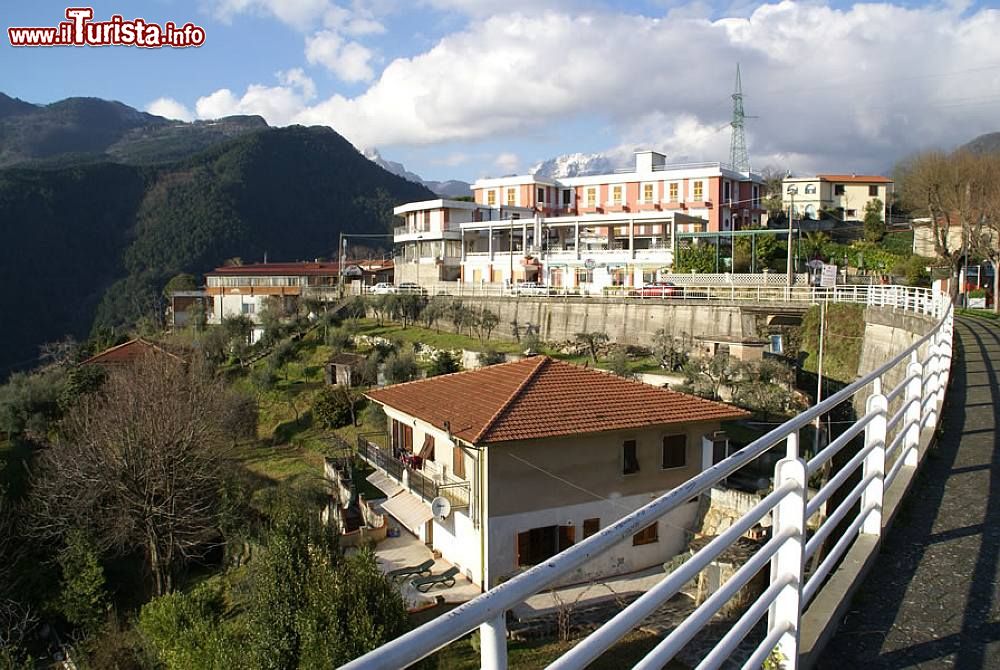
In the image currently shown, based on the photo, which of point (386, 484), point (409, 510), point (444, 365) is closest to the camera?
point (409, 510)

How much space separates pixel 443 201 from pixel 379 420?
1398 inches

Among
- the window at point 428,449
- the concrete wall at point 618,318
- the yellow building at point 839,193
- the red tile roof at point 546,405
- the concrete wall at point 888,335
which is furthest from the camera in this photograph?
the yellow building at point 839,193

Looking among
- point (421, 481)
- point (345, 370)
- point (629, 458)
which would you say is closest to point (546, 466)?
point (629, 458)

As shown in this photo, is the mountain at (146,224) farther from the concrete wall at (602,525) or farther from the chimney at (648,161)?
the concrete wall at (602,525)

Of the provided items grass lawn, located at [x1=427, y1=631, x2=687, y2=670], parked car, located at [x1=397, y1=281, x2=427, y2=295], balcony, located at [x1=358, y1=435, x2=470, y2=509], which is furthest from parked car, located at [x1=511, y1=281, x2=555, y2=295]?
grass lawn, located at [x1=427, y1=631, x2=687, y2=670]

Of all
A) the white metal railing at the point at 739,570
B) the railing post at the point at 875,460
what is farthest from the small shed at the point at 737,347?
the railing post at the point at 875,460

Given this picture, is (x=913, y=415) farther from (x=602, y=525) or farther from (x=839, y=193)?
(x=839, y=193)

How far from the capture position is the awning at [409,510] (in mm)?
19811

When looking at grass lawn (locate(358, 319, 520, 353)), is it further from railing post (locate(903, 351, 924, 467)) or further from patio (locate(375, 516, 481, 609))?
railing post (locate(903, 351, 924, 467))

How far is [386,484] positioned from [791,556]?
20354mm

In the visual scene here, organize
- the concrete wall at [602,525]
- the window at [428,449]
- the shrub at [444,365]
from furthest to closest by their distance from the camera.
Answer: the shrub at [444,365] → the window at [428,449] → the concrete wall at [602,525]

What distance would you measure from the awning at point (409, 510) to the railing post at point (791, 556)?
16.9 m

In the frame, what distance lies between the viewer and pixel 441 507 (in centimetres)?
1827

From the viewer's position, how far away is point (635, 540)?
18.7m
